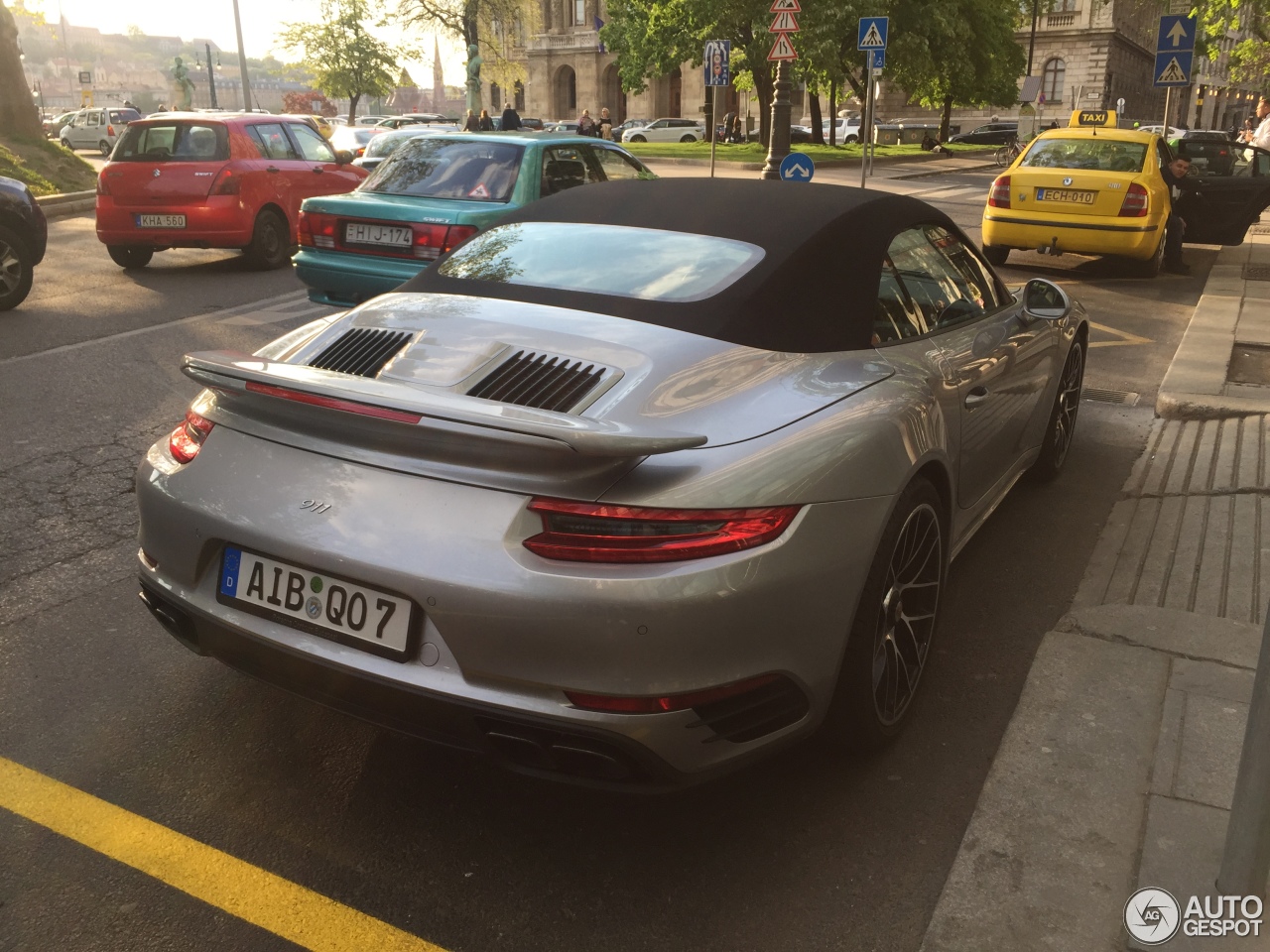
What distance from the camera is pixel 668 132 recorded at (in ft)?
198

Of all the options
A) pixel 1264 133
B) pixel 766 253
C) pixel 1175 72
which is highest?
pixel 1175 72

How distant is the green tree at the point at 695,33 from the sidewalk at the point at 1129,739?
34309mm

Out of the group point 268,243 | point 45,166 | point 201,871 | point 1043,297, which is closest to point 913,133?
point 45,166

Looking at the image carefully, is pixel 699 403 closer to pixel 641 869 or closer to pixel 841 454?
pixel 841 454

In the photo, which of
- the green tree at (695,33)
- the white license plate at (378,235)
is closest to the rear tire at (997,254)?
the white license plate at (378,235)

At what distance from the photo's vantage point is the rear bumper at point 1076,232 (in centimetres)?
1198

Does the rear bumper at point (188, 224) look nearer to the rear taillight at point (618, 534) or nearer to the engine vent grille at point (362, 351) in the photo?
the engine vent grille at point (362, 351)

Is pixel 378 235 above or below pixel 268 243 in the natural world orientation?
above

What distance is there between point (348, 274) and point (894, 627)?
239 inches

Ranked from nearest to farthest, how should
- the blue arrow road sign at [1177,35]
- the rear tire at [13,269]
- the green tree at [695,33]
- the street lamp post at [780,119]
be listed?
the rear tire at [13,269] < the blue arrow road sign at [1177,35] < the street lamp post at [780,119] < the green tree at [695,33]

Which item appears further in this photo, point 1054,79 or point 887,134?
point 1054,79

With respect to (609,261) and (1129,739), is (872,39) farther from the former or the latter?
Answer: (1129,739)

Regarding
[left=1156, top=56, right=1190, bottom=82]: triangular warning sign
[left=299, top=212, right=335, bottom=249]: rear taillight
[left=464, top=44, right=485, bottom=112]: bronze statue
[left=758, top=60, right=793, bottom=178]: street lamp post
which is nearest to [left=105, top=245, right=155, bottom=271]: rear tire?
[left=299, top=212, right=335, bottom=249]: rear taillight

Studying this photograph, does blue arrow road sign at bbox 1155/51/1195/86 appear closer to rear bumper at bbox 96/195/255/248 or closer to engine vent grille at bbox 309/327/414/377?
rear bumper at bbox 96/195/255/248
